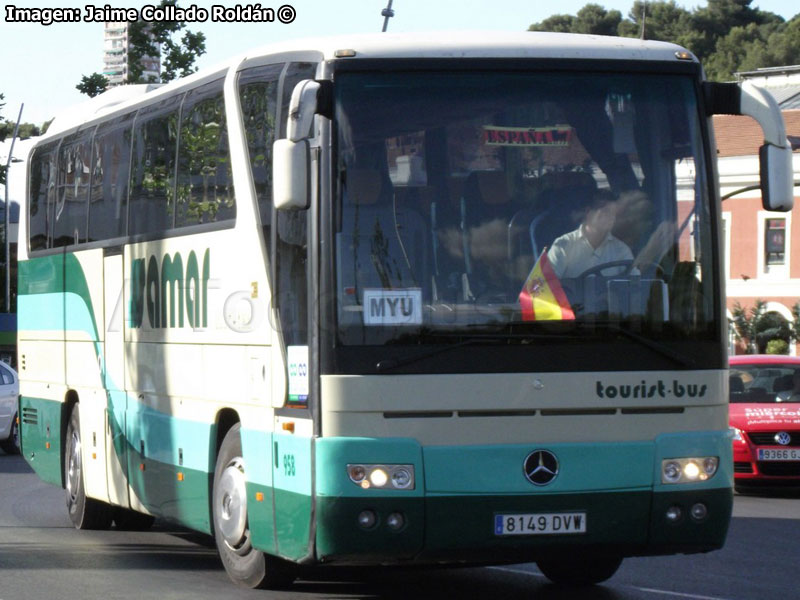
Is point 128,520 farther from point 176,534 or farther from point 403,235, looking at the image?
point 403,235

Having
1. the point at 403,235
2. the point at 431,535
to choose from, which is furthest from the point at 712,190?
the point at 431,535

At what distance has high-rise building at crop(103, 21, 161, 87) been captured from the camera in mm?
35938

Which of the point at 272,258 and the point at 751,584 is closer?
the point at 272,258

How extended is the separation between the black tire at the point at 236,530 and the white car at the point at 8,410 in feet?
53.1

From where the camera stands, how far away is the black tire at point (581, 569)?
10.8m

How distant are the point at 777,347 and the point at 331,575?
157 ft

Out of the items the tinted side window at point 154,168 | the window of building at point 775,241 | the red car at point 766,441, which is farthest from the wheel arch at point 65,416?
the window of building at point 775,241

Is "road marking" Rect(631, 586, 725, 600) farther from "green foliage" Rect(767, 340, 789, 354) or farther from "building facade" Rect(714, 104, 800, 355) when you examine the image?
"building facade" Rect(714, 104, 800, 355)

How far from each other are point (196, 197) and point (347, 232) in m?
2.52

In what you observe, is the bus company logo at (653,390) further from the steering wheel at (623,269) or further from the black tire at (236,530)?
the black tire at (236,530)

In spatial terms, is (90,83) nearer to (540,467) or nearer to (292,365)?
(292,365)

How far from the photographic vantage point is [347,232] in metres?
8.97

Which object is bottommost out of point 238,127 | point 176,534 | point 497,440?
point 176,534

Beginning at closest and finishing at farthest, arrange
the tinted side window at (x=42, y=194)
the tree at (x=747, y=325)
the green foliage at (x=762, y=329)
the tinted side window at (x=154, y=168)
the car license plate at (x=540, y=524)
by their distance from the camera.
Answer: the car license plate at (x=540, y=524)
the tinted side window at (x=154, y=168)
the tinted side window at (x=42, y=194)
the green foliage at (x=762, y=329)
the tree at (x=747, y=325)
